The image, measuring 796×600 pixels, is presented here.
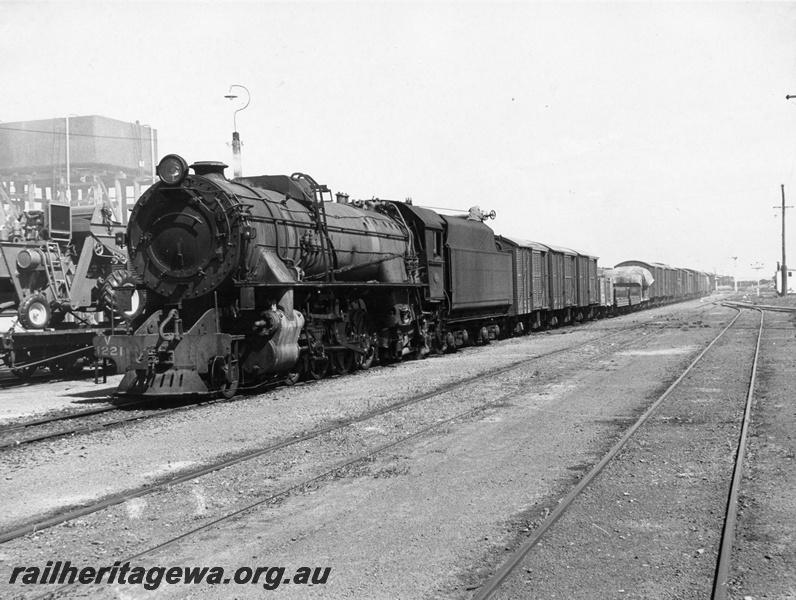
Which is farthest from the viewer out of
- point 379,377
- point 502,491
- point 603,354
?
point 603,354

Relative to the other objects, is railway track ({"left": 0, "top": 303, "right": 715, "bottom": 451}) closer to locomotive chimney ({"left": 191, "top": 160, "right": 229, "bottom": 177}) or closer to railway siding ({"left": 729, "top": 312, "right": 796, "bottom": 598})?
locomotive chimney ({"left": 191, "top": 160, "right": 229, "bottom": 177})

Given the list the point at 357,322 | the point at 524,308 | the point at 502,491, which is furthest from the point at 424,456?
the point at 524,308

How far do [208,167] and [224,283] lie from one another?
7.03 ft

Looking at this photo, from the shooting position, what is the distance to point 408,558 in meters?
4.79

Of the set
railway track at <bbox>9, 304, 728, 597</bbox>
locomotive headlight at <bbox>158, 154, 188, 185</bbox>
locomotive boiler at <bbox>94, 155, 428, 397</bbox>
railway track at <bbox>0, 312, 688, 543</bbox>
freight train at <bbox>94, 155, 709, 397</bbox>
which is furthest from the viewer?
locomotive headlight at <bbox>158, 154, 188, 185</bbox>

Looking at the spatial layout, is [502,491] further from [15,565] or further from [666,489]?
[15,565]

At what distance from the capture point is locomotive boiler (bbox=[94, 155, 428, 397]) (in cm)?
1122

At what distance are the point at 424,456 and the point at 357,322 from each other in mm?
7854

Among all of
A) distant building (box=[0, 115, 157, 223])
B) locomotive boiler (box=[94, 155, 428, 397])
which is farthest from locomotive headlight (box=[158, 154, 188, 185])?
distant building (box=[0, 115, 157, 223])

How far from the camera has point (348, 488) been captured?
6473 mm

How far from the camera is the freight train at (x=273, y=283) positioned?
1142 centimetres
